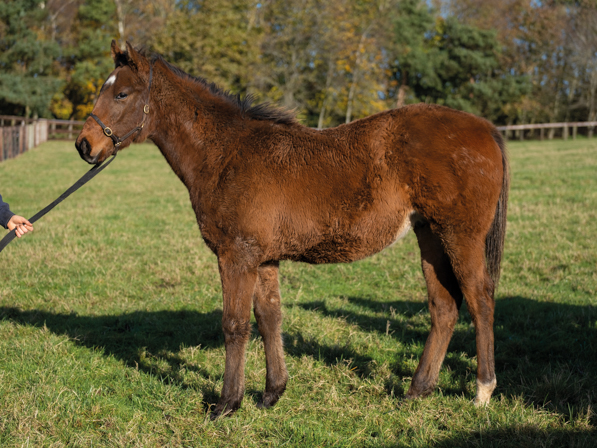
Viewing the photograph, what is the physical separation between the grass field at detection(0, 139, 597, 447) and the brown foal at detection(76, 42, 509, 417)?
13.8 inches

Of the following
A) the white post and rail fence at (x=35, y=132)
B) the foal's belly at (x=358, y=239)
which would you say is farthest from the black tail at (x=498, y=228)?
the white post and rail fence at (x=35, y=132)

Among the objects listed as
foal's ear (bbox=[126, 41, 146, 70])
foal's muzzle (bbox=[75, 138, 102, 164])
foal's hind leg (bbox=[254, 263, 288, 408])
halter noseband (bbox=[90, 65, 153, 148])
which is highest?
foal's ear (bbox=[126, 41, 146, 70])

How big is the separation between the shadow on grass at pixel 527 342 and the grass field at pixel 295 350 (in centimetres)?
2

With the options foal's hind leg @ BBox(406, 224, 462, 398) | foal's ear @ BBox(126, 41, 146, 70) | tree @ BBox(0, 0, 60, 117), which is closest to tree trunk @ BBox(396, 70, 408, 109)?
tree @ BBox(0, 0, 60, 117)

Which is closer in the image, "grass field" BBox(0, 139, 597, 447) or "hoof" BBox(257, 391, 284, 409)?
"grass field" BBox(0, 139, 597, 447)

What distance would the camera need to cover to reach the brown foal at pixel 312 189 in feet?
12.0

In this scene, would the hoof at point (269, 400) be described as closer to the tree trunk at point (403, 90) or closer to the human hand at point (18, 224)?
the human hand at point (18, 224)

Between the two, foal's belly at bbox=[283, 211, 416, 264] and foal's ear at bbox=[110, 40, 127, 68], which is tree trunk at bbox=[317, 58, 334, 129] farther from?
foal's belly at bbox=[283, 211, 416, 264]

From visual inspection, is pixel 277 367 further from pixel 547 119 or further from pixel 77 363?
pixel 547 119

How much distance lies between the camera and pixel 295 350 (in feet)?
16.0

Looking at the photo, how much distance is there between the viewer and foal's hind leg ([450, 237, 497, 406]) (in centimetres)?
376

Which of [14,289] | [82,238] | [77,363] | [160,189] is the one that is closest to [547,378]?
[77,363]

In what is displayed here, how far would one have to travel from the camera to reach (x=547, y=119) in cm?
4431

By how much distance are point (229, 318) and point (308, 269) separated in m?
4.14
